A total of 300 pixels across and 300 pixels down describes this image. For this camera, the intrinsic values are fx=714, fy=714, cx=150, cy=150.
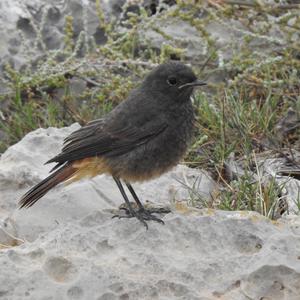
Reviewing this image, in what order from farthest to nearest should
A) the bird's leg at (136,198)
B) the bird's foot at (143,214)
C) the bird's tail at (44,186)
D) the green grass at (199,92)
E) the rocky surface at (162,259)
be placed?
the green grass at (199,92) → the bird's leg at (136,198) → the bird's tail at (44,186) → the bird's foot at (143,214) → the rocky surface at (162,259)


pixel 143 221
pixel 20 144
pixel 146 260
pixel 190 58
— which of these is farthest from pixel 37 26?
pixel 146 260

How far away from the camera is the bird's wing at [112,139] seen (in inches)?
207

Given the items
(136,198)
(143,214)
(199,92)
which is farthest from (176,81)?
(199,92)

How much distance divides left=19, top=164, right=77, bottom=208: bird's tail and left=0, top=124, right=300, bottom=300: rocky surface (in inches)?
11.6

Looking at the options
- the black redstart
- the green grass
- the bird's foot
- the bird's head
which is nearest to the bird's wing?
the black redstart

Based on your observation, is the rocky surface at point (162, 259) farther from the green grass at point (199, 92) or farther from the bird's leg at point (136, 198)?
the green grass at point (199, 92)

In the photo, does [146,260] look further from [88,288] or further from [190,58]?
[190,58]

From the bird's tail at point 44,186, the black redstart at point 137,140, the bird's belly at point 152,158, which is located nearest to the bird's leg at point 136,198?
the black redstart at point 137,140

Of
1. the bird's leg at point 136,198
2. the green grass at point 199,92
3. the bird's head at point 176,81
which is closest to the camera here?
the bird's leg at point 136,198

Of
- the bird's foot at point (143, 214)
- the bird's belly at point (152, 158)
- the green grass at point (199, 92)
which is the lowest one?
the green grass at point (199, 92)

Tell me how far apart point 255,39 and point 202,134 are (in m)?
1.93

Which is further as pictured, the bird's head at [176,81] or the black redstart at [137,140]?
the bird's head at [176,81]

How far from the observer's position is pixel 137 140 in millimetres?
5297

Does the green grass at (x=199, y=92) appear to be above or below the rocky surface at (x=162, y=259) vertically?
below
